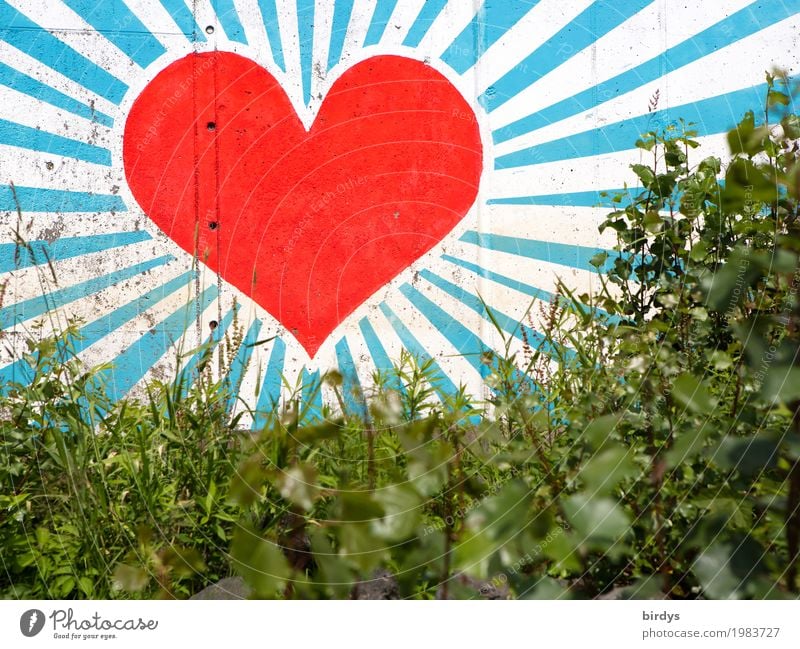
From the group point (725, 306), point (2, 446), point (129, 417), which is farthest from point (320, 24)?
point (725, 306)

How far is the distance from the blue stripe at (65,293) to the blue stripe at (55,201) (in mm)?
186

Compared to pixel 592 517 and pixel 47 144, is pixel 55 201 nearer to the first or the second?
pixel 47 144

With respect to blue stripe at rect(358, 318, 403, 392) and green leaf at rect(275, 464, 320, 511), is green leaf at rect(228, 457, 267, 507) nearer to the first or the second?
green leaf at rect(275, 464, 320, 511)

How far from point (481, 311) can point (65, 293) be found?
44.5 inches

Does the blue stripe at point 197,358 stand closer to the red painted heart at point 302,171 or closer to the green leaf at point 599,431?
the red painted heart at point 302,171

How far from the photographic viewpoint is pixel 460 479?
0.91 m

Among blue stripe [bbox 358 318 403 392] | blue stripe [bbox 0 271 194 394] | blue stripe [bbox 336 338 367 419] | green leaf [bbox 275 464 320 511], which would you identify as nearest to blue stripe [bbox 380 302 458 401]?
blue stripe [bbox 358 318 403 392]

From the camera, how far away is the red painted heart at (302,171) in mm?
1901

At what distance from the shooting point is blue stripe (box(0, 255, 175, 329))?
1.75m

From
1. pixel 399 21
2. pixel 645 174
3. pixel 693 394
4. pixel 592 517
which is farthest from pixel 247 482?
pixel 399 21

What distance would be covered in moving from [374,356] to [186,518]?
0.67 meters

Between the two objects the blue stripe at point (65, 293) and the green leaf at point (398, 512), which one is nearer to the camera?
the green leaf at point (398, 512)

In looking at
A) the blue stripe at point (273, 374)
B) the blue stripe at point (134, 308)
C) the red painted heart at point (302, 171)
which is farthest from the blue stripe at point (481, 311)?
the blue stripe at point (134, 308)

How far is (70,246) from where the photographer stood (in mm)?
1763
